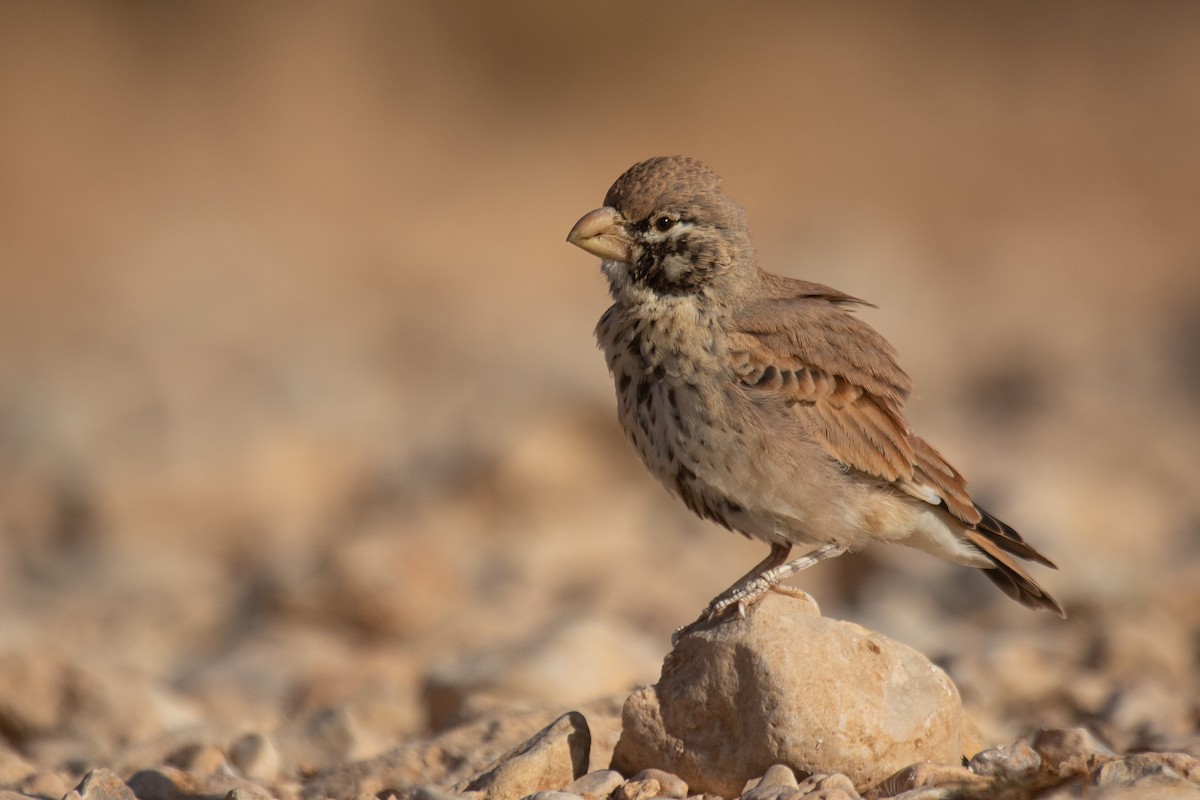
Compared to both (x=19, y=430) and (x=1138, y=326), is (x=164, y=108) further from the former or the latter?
(x=1138, y=326)

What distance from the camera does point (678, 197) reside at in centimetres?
630

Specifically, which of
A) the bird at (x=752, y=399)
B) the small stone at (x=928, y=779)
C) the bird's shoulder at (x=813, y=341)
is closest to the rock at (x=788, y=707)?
the small stone at (x=928, y=779)

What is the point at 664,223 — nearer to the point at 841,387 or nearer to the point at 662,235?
the point at 662,235

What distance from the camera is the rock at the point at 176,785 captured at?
17.1ft

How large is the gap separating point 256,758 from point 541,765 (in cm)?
144

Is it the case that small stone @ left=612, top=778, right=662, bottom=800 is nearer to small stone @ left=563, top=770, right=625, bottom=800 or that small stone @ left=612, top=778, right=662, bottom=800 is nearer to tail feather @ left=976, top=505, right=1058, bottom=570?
small stone @ left=563, top=770, right=625, bottom=800

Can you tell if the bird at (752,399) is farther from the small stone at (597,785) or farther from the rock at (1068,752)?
the rock at (1068,752)

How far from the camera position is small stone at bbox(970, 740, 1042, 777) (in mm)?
4559

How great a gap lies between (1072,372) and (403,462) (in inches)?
268

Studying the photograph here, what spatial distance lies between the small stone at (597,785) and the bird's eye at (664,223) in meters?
2.25

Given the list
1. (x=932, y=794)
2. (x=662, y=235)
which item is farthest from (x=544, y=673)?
(x=932, y=794)

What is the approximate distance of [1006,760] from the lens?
15.9ft

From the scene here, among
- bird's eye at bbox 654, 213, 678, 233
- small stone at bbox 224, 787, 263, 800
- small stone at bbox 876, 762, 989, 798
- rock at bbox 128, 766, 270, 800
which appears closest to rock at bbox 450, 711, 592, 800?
small stone at bbox 224, 787, 263, 800

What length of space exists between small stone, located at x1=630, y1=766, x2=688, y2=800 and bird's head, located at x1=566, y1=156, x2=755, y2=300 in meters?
2.02
